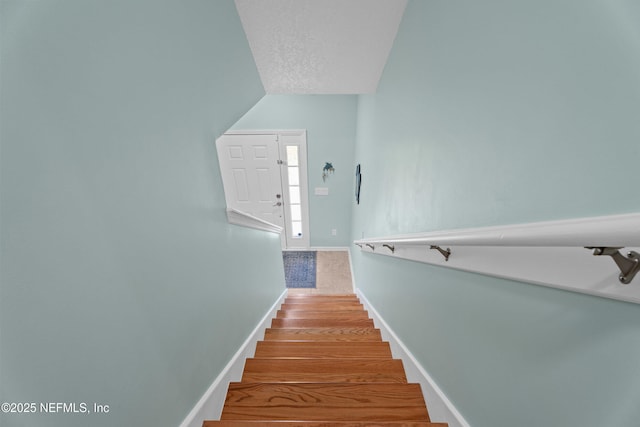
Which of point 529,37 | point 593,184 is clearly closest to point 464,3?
point 529,37

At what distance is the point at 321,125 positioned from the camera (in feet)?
13.3

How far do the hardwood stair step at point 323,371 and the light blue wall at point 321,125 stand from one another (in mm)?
3274

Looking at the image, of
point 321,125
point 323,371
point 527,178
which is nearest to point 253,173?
point 321,125

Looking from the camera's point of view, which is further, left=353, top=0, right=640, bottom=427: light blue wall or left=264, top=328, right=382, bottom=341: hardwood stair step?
left=264, top=328, right=382, bottom=341: hardwood stair step

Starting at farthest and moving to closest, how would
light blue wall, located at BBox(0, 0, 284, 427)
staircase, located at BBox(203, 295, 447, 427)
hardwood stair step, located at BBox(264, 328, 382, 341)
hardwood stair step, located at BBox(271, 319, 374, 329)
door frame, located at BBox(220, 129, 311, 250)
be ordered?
door frame, located at BBox(220, 129, 311, 250)
hardwood stair step, located at BBox(271, 319, 374, 329)
hardwood stair step, located at BBox(264, 328, 382, 341)
staircase, located at BBox(203, 295, 447, 427)
light blue wall, located at BBox(0, 0, 284, 427)

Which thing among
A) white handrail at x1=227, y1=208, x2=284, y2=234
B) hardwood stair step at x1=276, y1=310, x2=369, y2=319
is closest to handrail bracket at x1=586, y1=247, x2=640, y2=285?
white handrail at x1=227, y1=208, x2=284, y2=234

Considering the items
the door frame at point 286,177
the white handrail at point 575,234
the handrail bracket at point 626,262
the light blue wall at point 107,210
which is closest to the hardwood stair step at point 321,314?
the light blue wall at point 107,210

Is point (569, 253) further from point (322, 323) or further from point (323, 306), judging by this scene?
point (323, 306)

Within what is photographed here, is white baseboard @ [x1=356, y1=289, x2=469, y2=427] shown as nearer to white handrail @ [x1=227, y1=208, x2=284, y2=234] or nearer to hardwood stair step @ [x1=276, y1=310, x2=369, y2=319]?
hardwood stair step @ [x1=276, y1=310, x2=369, y2=319]

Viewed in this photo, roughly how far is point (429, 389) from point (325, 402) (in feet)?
1.47

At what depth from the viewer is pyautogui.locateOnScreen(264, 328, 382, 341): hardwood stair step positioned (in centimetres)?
179

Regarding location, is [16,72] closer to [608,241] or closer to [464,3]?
[608,241]

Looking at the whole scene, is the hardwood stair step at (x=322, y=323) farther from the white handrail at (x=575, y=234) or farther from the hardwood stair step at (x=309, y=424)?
the white handrail at (x=575, y=234)

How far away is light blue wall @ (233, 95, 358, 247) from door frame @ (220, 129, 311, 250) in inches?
2.9
